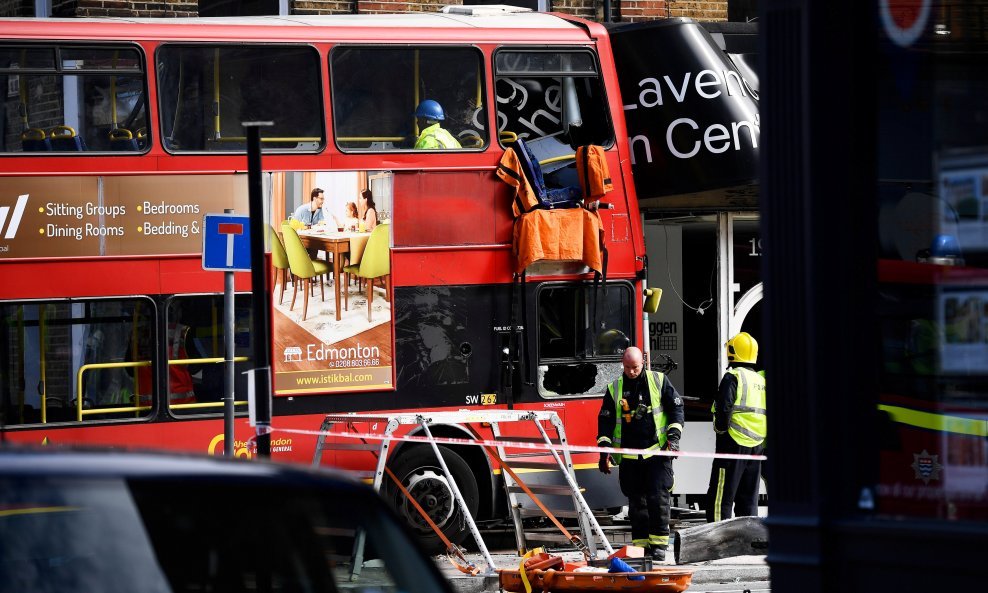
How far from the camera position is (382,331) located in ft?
43.7

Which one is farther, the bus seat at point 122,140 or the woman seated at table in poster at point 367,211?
the woman seated at table in poster at point 367,211

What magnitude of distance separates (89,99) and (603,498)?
18.5 ft

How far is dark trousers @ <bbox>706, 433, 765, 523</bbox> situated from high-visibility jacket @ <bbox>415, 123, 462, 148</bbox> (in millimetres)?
3562

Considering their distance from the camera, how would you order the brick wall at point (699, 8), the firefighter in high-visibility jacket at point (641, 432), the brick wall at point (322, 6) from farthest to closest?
the brick wall at point (699, 8)
the brick wall at point (322, 6)
the firefighter in high-visibility jacket at point (641, 432)

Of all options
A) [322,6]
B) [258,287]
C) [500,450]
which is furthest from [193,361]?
[322,6]

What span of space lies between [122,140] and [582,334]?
4443mm

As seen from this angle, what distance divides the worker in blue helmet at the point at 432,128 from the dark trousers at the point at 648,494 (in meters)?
3.34

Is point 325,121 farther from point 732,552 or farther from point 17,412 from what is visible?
point 732,552

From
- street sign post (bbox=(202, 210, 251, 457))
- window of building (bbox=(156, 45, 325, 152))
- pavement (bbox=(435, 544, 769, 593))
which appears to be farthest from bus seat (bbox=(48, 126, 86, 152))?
pavement (bbox=(435, 544, 769, 593))

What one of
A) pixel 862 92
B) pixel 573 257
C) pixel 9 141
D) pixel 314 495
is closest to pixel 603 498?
pixel 573 257

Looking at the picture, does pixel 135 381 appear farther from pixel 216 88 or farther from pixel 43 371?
pixel 216 88

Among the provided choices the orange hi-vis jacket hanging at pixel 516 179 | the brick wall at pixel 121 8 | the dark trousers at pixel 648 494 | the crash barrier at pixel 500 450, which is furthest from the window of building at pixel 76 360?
the brick wall at pixel 121 8

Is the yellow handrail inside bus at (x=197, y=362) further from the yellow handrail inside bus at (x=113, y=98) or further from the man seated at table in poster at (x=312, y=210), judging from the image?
the yellow handrail inside bus at (x=113, y=98)

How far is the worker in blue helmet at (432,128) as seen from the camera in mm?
13602
